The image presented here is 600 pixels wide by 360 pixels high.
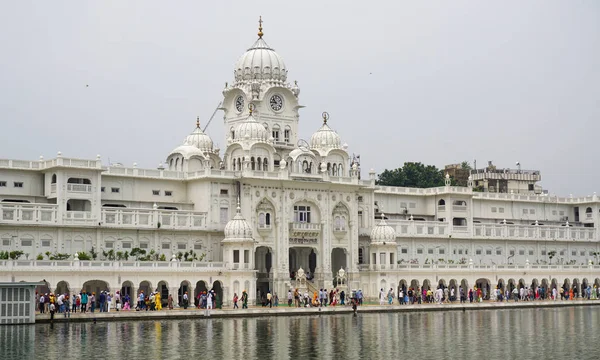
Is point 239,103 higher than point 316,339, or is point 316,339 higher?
point 239,103

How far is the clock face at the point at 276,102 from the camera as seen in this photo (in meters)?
81.6

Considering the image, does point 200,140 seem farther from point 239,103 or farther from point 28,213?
point 28,213

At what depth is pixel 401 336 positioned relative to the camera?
141ft

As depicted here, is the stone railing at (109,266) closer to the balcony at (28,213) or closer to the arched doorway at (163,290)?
the arched doorway at (163,290)

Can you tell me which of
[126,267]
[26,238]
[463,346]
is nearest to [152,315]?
[126,267]

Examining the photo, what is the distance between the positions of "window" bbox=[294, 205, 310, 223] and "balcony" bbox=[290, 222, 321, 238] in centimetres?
80

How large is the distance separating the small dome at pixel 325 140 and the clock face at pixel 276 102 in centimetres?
366

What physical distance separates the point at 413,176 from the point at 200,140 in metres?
→ 36.7

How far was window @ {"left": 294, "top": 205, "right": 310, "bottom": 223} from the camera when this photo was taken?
75.5 meters

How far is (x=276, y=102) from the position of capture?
81812 millimetres

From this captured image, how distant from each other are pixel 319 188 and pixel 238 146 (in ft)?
23.0

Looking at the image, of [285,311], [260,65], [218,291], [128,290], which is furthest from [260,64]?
[285,311]

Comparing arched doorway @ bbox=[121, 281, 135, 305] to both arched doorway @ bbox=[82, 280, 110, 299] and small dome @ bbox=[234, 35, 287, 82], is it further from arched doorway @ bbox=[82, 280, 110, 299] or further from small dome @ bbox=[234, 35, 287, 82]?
small dome @ bbox=[234, 35, 287, 82]

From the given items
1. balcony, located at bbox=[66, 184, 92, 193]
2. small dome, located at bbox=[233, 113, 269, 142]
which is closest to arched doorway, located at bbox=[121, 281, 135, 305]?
balcony, located at bbox=[66, 184, 92, 193]
